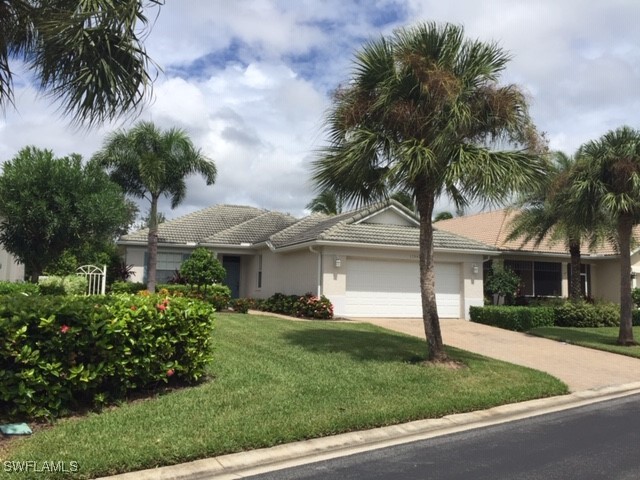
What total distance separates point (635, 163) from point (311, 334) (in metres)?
9.52

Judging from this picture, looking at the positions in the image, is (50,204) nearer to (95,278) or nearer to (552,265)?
(95,278)

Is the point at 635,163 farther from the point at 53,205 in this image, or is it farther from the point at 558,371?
the point at 53,205

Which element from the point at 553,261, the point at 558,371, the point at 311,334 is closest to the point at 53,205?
the point at 311,334

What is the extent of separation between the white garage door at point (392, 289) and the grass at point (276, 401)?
7.03m

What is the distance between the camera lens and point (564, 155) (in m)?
20.7

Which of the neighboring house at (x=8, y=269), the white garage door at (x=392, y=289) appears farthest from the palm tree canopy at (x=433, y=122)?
the neighboring house at (x=8, y=269)

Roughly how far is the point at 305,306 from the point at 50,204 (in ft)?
35.3

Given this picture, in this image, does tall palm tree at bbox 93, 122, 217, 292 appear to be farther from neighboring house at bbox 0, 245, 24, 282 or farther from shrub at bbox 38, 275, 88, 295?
neighboring house at bbox 0, 245, 24, 282

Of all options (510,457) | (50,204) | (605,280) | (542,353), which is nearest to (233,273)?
(50,204)

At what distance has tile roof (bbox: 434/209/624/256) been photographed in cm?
2669

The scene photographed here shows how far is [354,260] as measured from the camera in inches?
779

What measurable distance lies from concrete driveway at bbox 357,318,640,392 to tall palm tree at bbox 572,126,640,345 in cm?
239

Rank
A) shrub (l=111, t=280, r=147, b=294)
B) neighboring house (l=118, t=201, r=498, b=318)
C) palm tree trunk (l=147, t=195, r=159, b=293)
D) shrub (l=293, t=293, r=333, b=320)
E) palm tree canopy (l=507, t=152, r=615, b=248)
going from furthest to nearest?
palm tree trunk (l=147, t=195, r=159, b=293)
shrub (l=111, t=280, r=147, b=294)
neighboring house (l=118, t=201, r=498, b=318)
shrub (l=293, t=293, r=333, b=320)
palm tree canopy (l=507, t=152, r=615, b=248)

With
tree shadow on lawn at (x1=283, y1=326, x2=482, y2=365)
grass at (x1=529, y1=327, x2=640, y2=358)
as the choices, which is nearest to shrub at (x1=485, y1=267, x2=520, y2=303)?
grass at (x1=529, y1=327, x2=640, y2=358)
